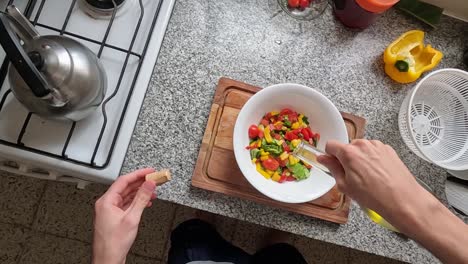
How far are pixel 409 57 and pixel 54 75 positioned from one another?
674mm

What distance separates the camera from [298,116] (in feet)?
2.83

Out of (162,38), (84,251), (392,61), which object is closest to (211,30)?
(162,38)

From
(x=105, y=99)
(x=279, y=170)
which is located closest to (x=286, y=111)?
(x=279, y=170)

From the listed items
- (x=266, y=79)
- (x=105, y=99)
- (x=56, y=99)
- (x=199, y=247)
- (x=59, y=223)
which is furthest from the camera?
(x=59, y=223)

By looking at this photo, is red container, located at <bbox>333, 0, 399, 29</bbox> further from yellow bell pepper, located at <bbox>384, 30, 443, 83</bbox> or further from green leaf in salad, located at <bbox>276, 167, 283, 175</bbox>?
green leaf in salad, located at <bbox>276, 167, 283, 175</bbox>

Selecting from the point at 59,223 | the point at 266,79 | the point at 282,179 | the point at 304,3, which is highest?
the point at 304,3

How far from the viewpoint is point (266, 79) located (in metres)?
0.87

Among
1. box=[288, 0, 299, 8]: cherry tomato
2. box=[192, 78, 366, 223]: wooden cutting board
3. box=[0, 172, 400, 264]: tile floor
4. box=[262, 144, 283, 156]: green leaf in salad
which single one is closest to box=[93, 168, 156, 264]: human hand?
box=[192, 78, 366, 223]: wooden cutting board

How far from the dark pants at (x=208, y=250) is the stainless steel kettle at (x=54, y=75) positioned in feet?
1.93

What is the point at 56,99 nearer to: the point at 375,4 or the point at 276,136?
the point at 276,136

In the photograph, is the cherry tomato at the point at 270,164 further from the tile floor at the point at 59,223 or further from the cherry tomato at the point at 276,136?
the tile floor at the point at 59,223

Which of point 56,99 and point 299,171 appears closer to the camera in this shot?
point 56,99

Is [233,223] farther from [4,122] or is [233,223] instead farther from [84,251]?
[4,122]

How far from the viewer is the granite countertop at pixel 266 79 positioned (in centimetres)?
82
